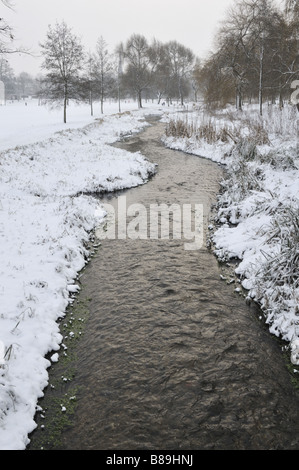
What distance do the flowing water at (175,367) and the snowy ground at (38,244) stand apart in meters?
0.60

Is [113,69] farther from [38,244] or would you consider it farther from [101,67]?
[38,244]

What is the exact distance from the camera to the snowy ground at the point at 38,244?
14.0ft

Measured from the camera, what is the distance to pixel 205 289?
6637 mm

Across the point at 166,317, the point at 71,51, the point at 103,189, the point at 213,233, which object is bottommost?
the point at 166,317

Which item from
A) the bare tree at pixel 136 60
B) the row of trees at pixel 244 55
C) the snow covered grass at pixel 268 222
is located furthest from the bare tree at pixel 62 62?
the bare tree at pixel 136 60

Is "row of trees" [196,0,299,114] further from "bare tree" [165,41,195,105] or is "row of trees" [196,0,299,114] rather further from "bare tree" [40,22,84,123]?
"bare tree" [165,41,195,105]

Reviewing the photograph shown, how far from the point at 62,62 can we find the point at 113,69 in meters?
Result: 18.8

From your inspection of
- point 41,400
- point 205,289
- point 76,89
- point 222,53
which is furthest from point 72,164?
point 222,53

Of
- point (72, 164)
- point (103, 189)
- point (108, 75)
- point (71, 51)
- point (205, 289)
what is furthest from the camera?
point (108, 75)

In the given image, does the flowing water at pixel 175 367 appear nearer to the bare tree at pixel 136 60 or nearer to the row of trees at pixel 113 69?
the row of trees at pixel 113 69

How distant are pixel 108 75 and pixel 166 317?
4916 cm

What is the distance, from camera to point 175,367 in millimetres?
4668
